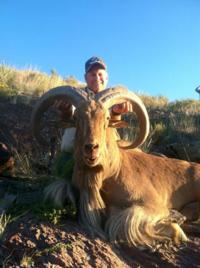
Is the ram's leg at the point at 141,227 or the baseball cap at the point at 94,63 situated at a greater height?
the baseball cap at the point at 94,63

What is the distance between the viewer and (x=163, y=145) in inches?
435

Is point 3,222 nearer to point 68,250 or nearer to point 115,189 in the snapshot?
point 68,250

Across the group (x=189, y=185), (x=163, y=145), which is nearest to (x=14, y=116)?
(x=163, y=145)

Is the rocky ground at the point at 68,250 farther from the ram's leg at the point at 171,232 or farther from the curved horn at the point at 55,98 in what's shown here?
the curved horn at the point at 55,98

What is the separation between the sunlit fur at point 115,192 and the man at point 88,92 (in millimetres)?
383

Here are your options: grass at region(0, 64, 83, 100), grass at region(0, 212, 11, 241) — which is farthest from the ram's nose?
grass at region(0, 64, 83, 100)

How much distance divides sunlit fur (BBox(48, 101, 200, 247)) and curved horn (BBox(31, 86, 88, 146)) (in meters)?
0.17

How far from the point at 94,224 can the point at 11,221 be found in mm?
892

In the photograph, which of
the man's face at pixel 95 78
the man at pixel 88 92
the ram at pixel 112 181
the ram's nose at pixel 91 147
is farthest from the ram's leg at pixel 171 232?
the man's face at pixel 95 78

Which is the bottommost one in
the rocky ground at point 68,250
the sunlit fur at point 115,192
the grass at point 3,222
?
the rocky ground at point 68,250

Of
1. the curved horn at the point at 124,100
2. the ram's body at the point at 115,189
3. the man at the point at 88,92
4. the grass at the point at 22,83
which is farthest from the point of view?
the grass at the point at 22,83

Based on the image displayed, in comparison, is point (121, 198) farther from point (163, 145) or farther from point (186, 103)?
point (186, 103)

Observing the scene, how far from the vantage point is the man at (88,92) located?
6.39m

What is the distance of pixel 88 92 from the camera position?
19.5 feet
